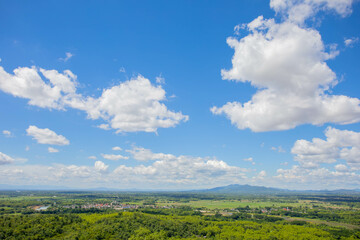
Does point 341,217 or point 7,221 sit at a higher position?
point 7,221

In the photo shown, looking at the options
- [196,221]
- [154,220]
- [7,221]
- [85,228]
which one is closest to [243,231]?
[196,221]

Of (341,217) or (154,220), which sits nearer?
(154,220)

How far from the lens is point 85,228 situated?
86.7 metres

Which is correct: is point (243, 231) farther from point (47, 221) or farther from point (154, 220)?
point (47, 221)

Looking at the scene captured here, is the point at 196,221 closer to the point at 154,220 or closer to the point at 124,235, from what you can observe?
the point at 154,220

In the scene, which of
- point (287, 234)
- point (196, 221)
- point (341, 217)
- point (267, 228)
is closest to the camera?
point (287, 234)

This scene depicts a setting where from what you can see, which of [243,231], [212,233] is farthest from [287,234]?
[212,233]

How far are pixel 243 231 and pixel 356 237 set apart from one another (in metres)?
45.1

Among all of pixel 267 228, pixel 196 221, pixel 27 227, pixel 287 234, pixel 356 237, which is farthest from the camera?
pixel 196 221

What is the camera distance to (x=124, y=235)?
8100cm

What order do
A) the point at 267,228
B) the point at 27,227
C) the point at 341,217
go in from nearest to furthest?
the point at 27,227, the point at 267,228, the point at 341,217

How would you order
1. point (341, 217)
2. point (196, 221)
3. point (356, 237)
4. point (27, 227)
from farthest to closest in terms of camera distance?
point (341, 217), point (196, 221), point (356, 237), point (27, 227)

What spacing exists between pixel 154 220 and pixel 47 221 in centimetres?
4227

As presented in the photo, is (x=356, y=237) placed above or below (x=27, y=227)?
below
